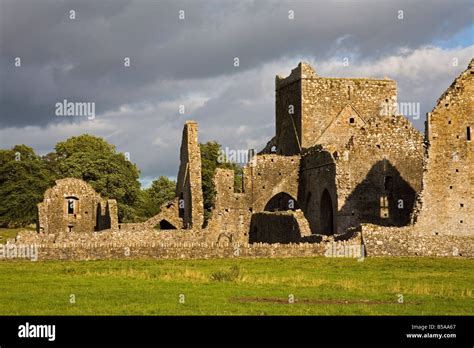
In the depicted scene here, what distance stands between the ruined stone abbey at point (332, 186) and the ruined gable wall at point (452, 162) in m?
0.05

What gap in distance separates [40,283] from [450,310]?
40.8ft

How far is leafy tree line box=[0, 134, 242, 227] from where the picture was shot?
8206 cm

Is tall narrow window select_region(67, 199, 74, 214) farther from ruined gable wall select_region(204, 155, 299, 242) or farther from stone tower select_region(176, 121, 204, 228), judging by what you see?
ruined gable wall select_region(204, 155, 299, 242)

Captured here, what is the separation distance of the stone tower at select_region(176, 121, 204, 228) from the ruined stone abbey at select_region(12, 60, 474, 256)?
0.23ft

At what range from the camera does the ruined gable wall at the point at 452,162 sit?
46.1 meters

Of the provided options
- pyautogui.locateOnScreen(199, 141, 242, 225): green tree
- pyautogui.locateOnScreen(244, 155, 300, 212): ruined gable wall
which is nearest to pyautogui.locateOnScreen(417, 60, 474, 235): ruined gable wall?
pyautogui.locateOnScreen(244, 155, 300, 212): ruined gable wall

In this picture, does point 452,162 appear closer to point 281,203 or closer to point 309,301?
point 281,203

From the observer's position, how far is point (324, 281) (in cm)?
2783

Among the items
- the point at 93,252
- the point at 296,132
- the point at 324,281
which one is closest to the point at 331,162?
the point at 296,132

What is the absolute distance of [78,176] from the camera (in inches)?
3216

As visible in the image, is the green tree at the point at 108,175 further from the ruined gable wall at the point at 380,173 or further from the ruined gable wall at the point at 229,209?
the ruined gable wall at the point at 380,173

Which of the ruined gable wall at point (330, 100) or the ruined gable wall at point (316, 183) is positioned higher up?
the ruined gable wall at point (330, 100)

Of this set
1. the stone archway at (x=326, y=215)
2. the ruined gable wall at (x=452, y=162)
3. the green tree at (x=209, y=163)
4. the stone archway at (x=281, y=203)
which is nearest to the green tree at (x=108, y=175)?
the green tree at (x=209, y=163)

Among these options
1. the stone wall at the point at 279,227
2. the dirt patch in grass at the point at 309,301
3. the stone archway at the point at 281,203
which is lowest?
the dirt patch in grass at the point at 309,301
